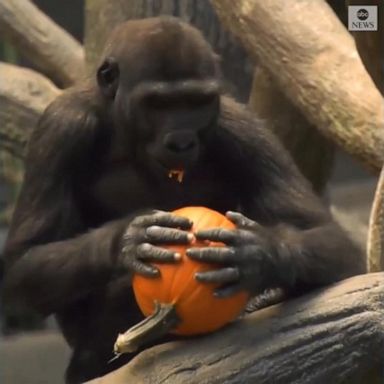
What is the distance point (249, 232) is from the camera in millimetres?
1728

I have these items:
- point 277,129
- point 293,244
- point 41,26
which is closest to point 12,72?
point 41,26

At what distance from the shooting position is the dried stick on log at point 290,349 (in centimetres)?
175

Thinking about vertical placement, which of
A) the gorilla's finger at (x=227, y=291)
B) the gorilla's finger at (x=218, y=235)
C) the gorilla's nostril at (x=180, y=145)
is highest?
the gorilla's nostril at (x=180, y=145)

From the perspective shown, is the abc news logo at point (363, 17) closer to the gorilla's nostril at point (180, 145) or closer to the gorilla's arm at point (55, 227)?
the gorilla's nostril at point (180, 145)

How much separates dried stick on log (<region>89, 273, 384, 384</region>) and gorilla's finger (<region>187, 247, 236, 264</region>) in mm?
175

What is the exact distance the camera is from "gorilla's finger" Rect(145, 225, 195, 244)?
163 cm

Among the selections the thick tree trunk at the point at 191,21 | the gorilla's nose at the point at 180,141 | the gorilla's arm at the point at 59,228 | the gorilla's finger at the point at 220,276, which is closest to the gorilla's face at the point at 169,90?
the gorilla's nose at the point at 180,141

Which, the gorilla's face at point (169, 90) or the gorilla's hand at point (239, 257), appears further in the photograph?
the gorilla's face at point (169, 90)

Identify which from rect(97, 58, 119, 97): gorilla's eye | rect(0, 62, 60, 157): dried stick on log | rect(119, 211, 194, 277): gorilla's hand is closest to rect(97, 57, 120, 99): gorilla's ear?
rect(97, 58, 119, 97): gorilla's eye

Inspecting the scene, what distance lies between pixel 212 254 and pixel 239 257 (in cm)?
6

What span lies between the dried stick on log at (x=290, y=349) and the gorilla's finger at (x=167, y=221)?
22cm

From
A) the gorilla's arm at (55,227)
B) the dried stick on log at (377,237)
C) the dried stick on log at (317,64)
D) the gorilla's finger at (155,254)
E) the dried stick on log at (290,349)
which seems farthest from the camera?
the dried stick on log at (317,64)

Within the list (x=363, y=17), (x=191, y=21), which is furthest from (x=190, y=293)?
(x=191, y=21)

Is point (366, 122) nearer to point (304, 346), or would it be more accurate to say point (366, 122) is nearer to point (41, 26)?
point (304, 346)
